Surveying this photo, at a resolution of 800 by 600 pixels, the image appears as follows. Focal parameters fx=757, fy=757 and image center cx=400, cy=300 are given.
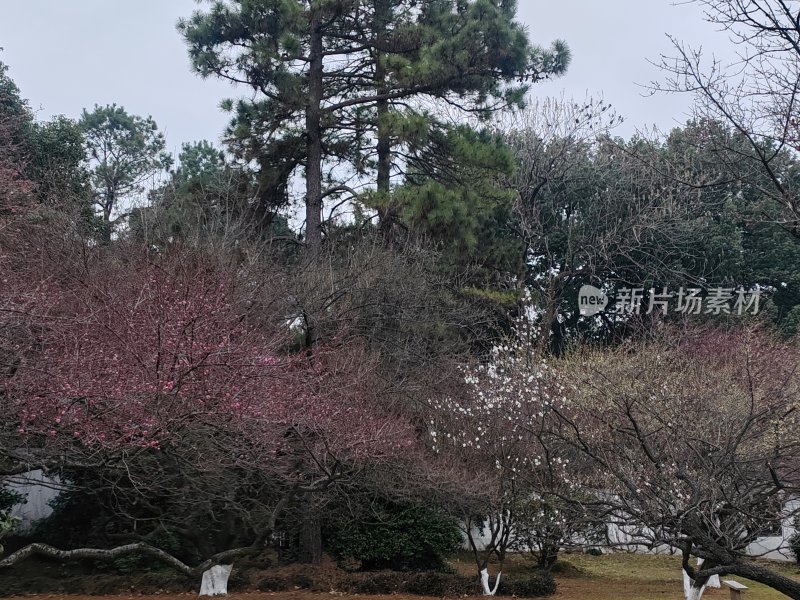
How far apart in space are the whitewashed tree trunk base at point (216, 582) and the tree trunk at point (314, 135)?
5585 mm

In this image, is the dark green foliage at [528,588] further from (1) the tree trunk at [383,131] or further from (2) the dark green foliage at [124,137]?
(2) the dark green foliage at [124,137]

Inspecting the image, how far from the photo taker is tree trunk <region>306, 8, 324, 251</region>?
13031 millimetres

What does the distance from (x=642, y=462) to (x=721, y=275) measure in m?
16.3

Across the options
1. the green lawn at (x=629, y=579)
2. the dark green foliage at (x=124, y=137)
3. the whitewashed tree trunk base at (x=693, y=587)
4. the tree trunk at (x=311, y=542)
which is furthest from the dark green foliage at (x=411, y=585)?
the dark green foliage at (x=124, y=137)

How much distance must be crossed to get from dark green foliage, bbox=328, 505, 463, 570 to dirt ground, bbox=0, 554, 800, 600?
1.25 meters

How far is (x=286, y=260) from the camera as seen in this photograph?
13.5 m

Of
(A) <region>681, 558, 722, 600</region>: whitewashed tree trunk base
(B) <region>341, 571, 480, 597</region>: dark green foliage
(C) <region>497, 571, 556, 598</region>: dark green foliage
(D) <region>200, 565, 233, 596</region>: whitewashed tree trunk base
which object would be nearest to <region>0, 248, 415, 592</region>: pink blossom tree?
(D) <region>200, 565, 233, 596</region>: whitewashed tree trunk base

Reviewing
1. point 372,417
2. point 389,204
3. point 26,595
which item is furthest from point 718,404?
point 26,595

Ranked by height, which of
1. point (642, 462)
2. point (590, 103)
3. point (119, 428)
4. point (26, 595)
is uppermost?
point (590, 103)

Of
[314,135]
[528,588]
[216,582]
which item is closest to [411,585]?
[528,588]

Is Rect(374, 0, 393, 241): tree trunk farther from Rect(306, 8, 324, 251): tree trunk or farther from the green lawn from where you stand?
the green lawn

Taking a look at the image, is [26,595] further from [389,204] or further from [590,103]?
[590,103]

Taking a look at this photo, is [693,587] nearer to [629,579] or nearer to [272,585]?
[272,585]

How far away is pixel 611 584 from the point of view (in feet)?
41.5
